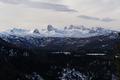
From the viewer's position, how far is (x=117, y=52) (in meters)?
101

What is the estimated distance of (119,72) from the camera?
98.8 m

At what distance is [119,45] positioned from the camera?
10200 centimetres

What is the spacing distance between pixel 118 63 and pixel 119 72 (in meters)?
2.30

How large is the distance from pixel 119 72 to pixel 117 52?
200 inches

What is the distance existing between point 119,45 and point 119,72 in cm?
720

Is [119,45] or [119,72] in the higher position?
[119,45]

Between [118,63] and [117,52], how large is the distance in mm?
3563

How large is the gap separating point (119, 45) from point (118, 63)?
579cm
